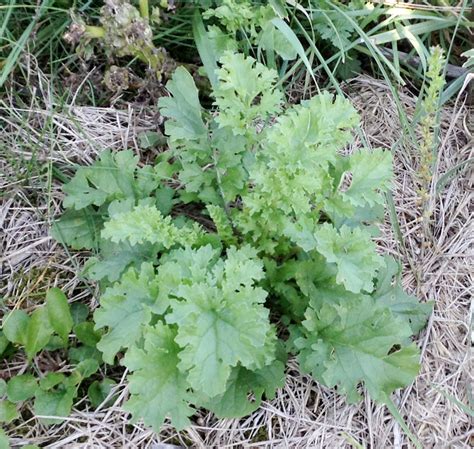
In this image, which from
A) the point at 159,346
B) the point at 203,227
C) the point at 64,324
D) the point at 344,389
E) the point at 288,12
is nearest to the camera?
the point at 159,346

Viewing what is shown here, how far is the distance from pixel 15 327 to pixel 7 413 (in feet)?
0.83

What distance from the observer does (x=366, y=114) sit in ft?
8.53

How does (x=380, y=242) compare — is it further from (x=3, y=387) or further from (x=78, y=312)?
(x=3, y=387)

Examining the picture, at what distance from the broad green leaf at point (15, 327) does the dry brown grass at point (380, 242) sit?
0.10m

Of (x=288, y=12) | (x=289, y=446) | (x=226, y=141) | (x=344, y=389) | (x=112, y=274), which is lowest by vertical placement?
(x=289, y=446)

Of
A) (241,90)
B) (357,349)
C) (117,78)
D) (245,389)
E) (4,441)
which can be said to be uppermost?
(241,90)

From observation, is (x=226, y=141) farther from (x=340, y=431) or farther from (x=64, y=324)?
(x=340, y=431)

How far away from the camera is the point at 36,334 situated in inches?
79.7

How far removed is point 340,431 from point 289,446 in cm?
16

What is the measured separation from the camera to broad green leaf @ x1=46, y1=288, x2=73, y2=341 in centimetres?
205

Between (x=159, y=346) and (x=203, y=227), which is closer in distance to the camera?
(x=159, y=346)

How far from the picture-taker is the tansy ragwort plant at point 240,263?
1.76 meters

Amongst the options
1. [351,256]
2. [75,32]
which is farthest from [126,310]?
[75,32]

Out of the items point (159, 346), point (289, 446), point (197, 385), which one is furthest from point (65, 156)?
point (289, 446)
